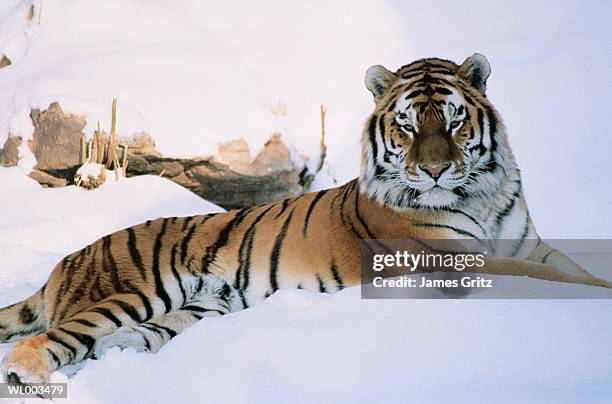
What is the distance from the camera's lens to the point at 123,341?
81.1 inches

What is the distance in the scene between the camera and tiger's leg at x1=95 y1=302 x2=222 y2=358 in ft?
6.74

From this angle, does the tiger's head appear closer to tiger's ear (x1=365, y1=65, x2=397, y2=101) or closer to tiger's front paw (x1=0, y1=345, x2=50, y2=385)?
tiger's ear (x1=365, y1=65, x2=397, y2=101)

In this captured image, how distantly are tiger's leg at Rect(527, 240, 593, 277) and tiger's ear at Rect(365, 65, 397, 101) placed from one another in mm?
631

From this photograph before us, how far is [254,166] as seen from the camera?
5324 mm

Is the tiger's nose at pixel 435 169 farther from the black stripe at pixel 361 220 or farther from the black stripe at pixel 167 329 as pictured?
the black stripe at pixel 167 329

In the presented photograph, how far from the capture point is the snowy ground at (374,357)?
5.12ft

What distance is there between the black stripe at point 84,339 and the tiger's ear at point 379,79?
1055 mm

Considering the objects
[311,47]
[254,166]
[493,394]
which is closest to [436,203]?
[493,394]

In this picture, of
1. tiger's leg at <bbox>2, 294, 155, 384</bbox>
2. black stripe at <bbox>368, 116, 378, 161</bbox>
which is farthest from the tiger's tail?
black stripe at <bbox>368, 116, 378, 161</bbox>

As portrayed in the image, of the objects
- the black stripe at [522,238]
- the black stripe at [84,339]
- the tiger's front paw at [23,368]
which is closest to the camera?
the tiger's front paw at [23,368]

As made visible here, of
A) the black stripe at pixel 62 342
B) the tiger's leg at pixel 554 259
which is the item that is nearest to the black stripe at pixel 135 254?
the black stripe at pixel 62 342

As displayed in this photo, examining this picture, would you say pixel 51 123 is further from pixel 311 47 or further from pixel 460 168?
pixel 460 168

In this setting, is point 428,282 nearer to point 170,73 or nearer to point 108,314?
point 108,314

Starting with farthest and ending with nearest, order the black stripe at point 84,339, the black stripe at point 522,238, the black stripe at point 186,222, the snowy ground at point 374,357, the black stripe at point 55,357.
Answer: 1. the black stripe at point 186,222
2. the black stripe at point 522,238
3. the black stripe at point 84,339
4. the black stripe at point 55,357
5. the snowy ground at point 374,357
